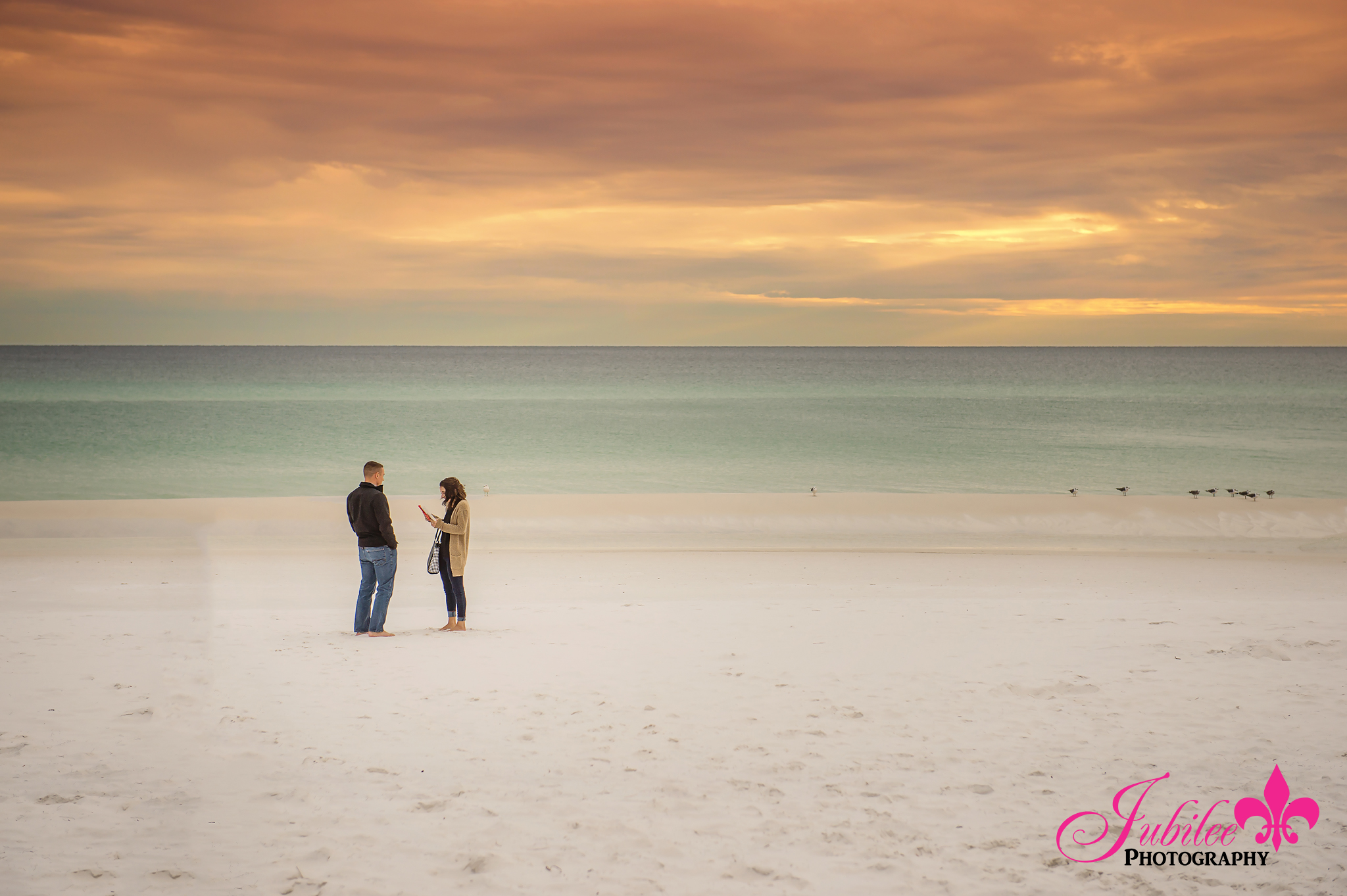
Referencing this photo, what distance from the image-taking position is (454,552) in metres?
9.95

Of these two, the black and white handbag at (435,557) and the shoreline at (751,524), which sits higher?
the black and white handbag at (435,557)

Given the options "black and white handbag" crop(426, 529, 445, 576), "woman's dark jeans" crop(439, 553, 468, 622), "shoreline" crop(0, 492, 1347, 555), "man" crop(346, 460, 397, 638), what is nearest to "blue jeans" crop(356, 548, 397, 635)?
"man" crop(346, 460, 397, 638)

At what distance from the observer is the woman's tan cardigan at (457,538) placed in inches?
388

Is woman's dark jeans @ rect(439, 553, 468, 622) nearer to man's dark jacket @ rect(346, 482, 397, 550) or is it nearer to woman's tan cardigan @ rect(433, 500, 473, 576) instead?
woman's tan cardigan @ rect(433, 500, 473, 576)

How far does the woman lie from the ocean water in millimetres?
16949

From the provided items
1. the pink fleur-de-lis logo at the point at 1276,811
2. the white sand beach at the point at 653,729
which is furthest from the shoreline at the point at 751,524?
the pink fleur-de-lis logo at the point at 1276,811

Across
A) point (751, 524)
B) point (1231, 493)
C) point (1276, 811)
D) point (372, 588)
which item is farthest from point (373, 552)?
point (1231, 493)

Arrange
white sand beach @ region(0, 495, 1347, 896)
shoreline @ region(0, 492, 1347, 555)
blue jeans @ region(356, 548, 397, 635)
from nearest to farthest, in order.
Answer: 1. white sand beach @ region(0, 495, 1347, 896)
2. blue jeans @ region(356, 548, 397, 635)
3. shoreline @ region(0, 492, 1347, 555)

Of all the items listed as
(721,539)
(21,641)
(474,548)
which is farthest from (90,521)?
(721,539)

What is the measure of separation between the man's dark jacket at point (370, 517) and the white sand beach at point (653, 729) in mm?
1046

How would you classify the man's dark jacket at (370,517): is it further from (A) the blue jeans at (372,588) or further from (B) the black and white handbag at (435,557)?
(B) the black and white handbag at (435,557)

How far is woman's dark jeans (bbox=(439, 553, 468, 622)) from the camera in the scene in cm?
995

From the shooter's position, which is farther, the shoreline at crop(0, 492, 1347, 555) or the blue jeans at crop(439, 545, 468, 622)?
the shoreline at crop(0, 492, 1347, 555)

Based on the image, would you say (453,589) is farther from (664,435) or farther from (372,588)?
(664,435)
